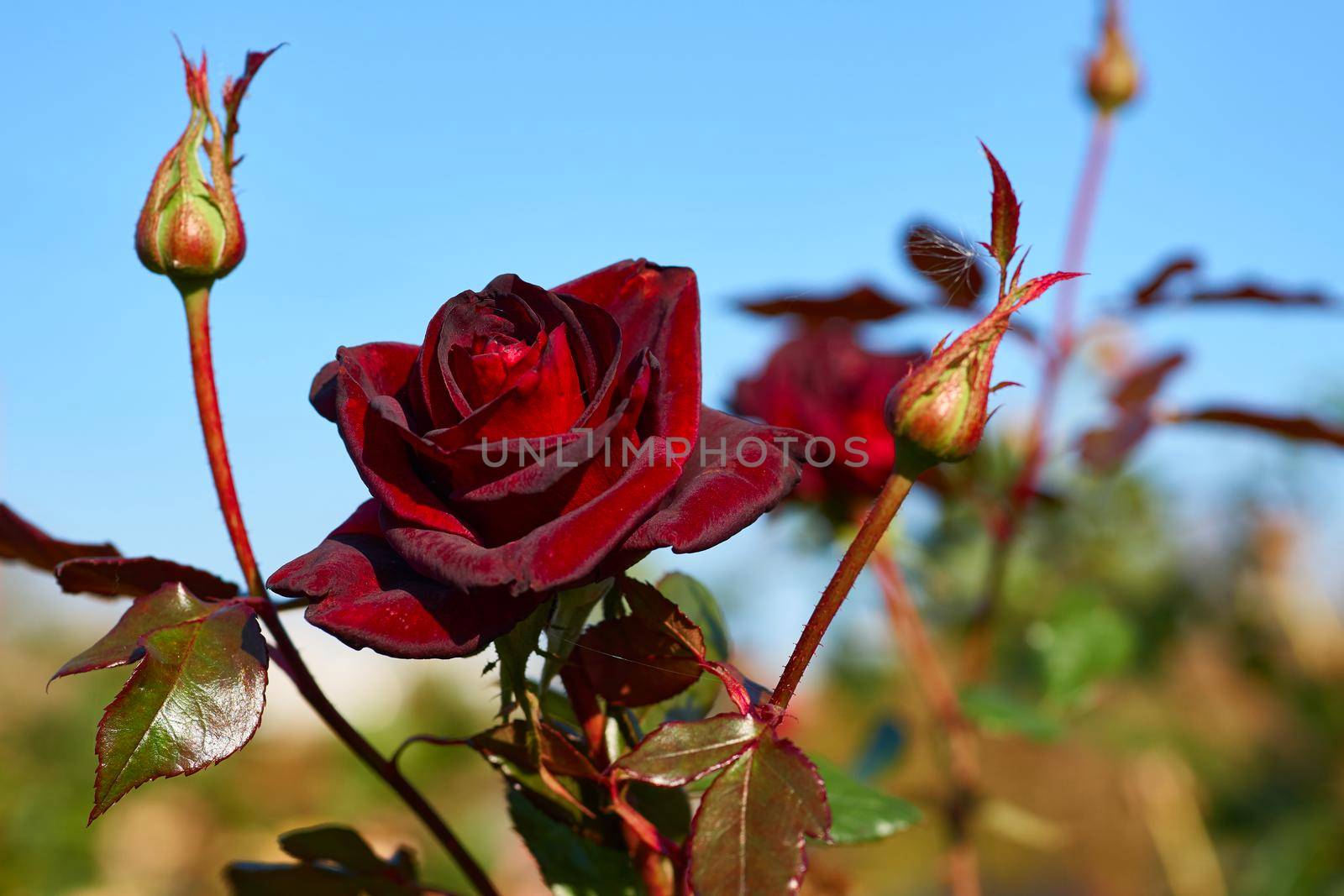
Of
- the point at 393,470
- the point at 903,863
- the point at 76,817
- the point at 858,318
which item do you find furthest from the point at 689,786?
the point at 903,863

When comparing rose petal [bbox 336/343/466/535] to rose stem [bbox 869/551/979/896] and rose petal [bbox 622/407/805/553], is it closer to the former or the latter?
rose petal [bbox 622/407/805/553]

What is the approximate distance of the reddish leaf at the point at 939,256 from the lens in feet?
1.37

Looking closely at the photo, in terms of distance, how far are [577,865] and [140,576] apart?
0.23m

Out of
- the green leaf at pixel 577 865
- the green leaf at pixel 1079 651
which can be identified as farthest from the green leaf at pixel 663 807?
the green leaf at pixel 1079 651

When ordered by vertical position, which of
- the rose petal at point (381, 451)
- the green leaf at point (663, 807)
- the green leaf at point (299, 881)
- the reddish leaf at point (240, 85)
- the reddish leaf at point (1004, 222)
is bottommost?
the green leaf at point (299, 881)

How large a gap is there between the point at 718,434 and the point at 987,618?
76 cm

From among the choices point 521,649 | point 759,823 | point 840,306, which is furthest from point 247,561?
point 840,306

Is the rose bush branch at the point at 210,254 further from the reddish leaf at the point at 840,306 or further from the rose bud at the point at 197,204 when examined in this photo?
the reddish leaf at the point at 840,306

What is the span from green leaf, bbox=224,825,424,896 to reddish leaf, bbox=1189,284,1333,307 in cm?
91

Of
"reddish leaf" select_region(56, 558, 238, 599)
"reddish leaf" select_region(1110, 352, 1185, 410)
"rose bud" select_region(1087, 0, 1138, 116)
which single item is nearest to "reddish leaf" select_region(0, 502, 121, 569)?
"reddish leaf" select_region(56, 558, 238, 599)

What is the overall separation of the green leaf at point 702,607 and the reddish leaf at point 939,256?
0.18 metres

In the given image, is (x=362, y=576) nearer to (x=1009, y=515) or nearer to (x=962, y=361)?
(x=962, y=361)

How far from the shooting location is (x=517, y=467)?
1.21 ft

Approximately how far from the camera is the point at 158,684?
387 mm
